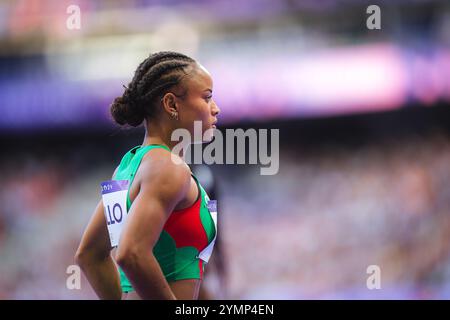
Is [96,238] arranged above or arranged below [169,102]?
below

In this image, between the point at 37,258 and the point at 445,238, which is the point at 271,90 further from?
the point at 37,258

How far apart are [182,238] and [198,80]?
0.46 meters

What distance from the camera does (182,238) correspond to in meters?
1.83

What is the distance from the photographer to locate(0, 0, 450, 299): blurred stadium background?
4652 millimetres

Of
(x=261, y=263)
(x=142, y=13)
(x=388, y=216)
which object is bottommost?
(x=261, y=263)

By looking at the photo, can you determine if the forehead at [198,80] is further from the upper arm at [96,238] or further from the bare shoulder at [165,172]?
the upper arm at [96,238]

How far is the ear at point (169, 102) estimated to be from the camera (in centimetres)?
190

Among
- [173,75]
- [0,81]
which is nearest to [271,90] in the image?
[0,81]

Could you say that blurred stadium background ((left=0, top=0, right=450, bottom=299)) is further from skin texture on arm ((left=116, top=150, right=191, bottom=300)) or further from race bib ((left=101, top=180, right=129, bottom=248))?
skin texture on arm ((left=116, top=150, right=191, bottom=300))

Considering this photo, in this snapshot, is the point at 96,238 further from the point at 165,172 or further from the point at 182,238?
the point at 165,172

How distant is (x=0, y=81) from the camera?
489 cm

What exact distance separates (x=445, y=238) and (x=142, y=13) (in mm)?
2649

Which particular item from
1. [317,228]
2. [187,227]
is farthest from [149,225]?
[317,228]
